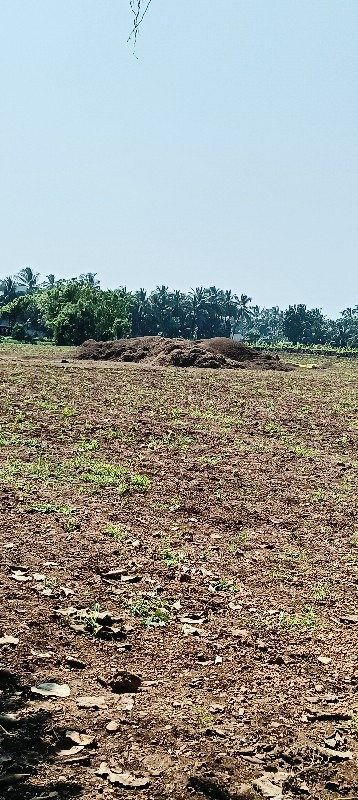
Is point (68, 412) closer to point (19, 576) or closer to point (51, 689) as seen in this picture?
point (19, 576)

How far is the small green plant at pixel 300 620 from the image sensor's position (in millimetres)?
5344

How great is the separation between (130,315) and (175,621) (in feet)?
206

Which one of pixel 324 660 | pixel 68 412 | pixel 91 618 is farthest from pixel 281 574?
pixel 68 412

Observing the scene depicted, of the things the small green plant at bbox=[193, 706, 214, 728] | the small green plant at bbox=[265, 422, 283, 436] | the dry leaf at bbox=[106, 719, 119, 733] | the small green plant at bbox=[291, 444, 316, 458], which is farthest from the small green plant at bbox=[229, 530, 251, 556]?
the small green plant at bbox=[265, 422, 283, 436]

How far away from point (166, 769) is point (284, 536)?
4222 millimetres

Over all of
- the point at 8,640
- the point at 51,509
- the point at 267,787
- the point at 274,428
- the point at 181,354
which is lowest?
the point at 267,787

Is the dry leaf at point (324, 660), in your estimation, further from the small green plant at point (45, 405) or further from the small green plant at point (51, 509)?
the small green plant at point (45, 405)

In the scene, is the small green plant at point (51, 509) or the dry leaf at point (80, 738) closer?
the dry leaf at point (80, 738)

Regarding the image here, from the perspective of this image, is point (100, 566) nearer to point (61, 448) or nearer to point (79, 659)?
point (79, 659)

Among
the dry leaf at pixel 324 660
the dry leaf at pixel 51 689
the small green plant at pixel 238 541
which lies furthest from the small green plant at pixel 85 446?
the dry leaf at pixel 51 689

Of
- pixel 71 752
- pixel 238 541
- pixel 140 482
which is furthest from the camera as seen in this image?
pixel 140 482

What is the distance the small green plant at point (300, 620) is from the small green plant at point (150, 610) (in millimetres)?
803

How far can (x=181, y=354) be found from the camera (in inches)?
1334

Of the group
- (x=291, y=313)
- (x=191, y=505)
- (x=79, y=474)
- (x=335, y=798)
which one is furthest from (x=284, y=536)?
(x=291, y=313)
